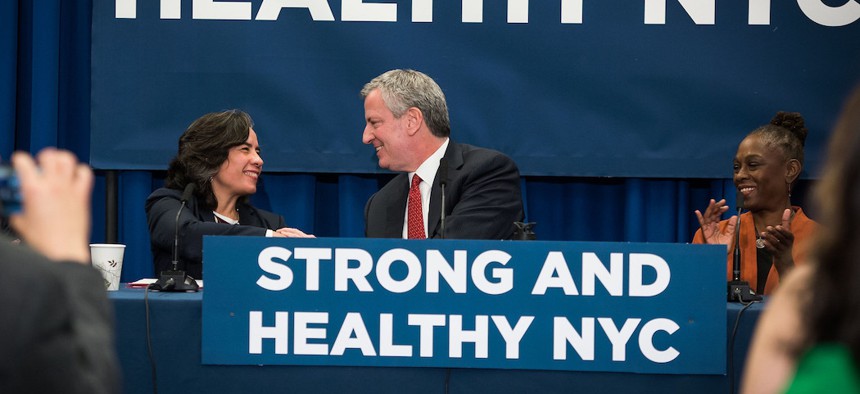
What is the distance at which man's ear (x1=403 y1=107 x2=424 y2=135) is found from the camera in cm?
348

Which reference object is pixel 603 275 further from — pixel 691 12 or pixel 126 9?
pixel 126 9

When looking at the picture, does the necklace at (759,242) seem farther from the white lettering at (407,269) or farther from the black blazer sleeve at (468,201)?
the white lettering at (407,269)

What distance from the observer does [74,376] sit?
1043mm

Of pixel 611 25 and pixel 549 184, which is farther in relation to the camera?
pixel 549 184

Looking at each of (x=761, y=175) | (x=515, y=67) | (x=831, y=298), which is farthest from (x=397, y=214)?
(x=831, y=298)

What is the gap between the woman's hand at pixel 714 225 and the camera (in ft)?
10.4

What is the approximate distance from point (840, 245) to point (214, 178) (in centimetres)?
300

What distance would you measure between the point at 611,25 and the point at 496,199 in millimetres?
1111

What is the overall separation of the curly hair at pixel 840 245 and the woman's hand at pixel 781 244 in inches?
82.2

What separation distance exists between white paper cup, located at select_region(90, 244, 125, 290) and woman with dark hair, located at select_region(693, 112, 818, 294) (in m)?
1.78

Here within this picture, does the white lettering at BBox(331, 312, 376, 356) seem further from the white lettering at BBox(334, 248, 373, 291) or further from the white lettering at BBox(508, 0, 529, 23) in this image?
the white lettering at BBox(508, 0, 529, 23)

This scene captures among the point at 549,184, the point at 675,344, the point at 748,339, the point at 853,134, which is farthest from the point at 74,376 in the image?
the point at 549,184

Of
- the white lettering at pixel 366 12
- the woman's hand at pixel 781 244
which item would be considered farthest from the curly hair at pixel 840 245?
the white lettering at pixel 366 12

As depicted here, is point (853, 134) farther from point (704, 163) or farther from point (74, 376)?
point (704, 163)
